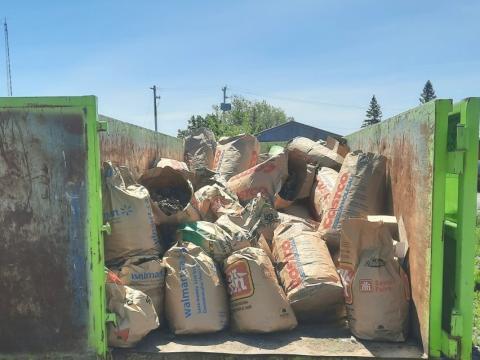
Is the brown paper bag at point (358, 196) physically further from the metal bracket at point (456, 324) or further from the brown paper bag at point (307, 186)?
the metal bracket at point (456, 324)

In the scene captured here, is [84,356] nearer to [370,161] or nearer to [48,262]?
[48,262]

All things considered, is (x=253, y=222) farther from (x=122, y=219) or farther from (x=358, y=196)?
(x=122, y=219)

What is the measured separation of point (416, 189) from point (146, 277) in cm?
144

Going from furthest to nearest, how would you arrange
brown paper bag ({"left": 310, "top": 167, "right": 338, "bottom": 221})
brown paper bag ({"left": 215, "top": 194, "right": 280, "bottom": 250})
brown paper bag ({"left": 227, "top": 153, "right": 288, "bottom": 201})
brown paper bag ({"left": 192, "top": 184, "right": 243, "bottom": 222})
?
brown paper bag ({"left": 227, "top": 153, "right": 288, "bottom": 201}), brown paper bag ({"left": 310, "top": 167, "right": 338, "bottom": 221}), brown paper bag ({"left": 192, "top": 184, "right": 243, "bottom": 222}), brown paper bag ({"left": 215, "top": 194, "right": 280, "bottom": 250})

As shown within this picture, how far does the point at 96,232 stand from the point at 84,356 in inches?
21.9

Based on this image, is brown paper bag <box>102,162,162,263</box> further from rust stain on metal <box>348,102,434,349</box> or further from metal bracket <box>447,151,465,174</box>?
metal bracket <box>447,151,465,174</box>

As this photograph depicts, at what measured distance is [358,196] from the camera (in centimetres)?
308

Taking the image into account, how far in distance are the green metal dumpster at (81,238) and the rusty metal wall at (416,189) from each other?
1cm

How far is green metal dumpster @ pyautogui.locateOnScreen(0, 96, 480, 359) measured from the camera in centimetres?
207

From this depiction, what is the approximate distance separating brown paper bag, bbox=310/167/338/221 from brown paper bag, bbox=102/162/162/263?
4.84 ft

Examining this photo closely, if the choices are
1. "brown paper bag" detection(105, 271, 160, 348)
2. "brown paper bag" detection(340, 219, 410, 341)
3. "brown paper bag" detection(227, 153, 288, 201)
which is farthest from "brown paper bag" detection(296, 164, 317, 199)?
"brown paper bag" detection(105, 271, 160, 348)

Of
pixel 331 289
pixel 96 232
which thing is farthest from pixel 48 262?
pixel 331 289

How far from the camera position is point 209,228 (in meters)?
2.90

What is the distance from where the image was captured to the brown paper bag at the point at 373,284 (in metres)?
2.39
